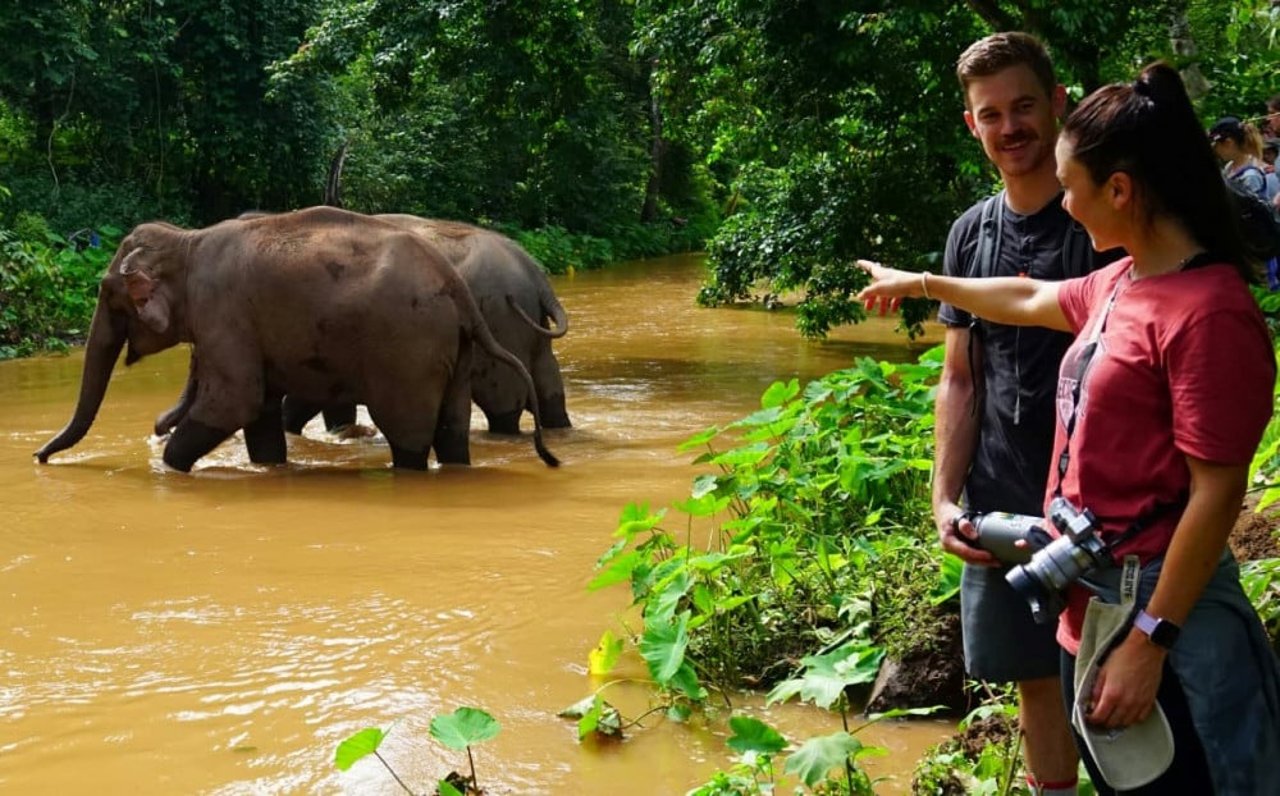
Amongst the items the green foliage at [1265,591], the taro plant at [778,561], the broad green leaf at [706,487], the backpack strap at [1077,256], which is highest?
the backpack strap at [1077,256]

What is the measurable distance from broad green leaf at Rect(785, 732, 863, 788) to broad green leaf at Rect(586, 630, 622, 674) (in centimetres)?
158

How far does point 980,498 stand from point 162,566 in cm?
483

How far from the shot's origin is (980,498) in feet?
11.1

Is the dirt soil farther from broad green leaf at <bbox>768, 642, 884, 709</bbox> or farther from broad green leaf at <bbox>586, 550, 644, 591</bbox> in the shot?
broad green leaf at <bbox>586, 550, 644, 591</bbox>

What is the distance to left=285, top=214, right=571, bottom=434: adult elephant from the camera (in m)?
10.8

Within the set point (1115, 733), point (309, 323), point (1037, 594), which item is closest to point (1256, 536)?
point (1037, 594)

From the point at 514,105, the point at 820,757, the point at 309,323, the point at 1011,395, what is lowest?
the point at 820,757

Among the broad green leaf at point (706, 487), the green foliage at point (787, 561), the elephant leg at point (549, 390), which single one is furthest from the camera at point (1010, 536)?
the elephant leg at point (549, 390)

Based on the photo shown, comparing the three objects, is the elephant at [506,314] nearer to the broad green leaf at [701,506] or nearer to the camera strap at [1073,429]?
the broad green leaf at [701,506]

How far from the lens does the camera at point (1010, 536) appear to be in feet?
8.98

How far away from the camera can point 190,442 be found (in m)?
9.30

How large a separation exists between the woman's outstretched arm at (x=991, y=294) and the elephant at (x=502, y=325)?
291 inches

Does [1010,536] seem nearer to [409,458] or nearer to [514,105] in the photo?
[409,458]

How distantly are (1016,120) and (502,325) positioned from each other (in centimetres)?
771
